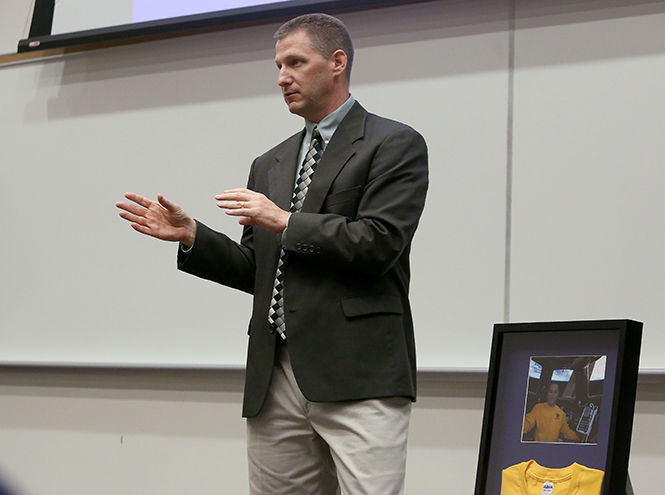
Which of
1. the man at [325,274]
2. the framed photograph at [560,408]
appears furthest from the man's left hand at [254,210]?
the framed photograph at [560,408]

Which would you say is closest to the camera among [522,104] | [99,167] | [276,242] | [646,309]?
[276,242]

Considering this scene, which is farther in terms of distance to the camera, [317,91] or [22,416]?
[22,416]

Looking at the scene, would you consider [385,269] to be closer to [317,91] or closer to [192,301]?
[317,91]

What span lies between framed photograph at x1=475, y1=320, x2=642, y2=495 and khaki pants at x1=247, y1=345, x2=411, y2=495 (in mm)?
212

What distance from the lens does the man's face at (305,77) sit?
1.90m

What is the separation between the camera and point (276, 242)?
1.89m

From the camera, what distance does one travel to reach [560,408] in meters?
1.77

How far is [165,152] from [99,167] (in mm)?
319

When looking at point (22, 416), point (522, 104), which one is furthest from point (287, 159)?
point (22, 416)

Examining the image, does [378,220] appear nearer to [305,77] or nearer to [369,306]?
[369,306]

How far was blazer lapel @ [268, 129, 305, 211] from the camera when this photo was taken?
1898 millimetres

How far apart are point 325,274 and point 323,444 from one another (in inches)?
14.1

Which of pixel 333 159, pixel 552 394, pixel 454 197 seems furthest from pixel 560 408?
pixel 454 197

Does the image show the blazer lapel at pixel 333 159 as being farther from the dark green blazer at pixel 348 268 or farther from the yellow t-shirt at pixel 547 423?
the yellow t-shirt at pixel 547 423
